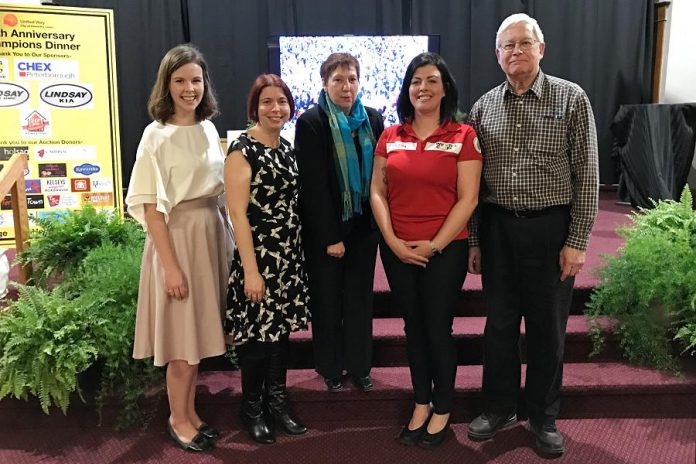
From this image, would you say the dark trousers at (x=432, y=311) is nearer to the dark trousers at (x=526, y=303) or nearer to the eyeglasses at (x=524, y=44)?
the dark trousers at (x=526, y=303)

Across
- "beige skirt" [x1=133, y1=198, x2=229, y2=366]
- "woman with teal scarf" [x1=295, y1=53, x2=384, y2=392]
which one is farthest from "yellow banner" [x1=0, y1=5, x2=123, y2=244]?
"woman with teal scarf" [x1=295, y1=53, x2=384, y2=392]

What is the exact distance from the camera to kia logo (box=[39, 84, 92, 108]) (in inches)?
177

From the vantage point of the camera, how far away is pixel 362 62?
5.43 meters

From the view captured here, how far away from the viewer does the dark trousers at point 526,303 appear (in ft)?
6.88

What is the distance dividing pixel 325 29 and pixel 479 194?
4.10 m

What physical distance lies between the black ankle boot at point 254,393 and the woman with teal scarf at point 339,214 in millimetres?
281

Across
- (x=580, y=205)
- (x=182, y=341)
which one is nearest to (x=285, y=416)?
(x=182, y=341)

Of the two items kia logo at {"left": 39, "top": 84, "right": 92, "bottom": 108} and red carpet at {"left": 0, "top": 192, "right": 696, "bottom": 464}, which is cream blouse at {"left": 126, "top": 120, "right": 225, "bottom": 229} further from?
kia logo at {"left": 39, "top": 84, "right": 92, "bottom": 108}

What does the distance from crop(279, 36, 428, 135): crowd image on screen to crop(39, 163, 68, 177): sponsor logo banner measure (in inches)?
77.0

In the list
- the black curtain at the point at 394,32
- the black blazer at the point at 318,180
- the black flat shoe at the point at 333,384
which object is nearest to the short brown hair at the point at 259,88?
the black blazer at the point at 318,180

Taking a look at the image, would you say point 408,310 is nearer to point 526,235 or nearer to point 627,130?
point 526,235

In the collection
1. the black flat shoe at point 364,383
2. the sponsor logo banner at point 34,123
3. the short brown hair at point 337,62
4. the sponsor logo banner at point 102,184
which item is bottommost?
the black flat shoe at point 364,383

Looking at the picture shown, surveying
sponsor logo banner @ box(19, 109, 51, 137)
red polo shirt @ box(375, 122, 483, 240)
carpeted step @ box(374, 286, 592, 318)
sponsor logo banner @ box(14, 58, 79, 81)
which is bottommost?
carpeted step @ box(374, 286, 592, 318)

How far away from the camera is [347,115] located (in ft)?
7.26
